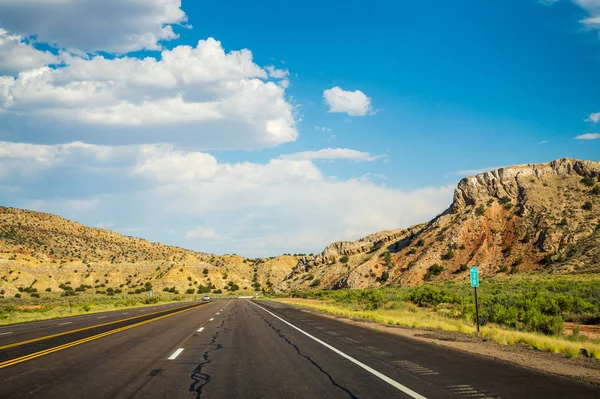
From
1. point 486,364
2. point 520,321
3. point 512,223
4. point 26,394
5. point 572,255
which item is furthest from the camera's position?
point 512,223

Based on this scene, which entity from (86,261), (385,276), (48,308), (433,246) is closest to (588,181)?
(433,246)

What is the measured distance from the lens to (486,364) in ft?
34.0

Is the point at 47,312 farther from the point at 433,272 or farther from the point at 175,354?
the point at 433,272

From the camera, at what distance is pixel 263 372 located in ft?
30.8

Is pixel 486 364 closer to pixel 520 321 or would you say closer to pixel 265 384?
pixel 265 384

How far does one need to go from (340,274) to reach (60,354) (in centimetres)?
9108

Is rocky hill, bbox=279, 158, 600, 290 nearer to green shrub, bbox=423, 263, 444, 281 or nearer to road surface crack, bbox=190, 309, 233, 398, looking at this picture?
green shrub, bbox=423, 263, 444, 281

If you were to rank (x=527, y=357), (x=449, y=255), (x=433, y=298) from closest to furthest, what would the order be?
(x=527, y=357), (x=433, y=298), (x=449, y=255)

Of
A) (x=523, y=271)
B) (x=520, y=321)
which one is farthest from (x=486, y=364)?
(x=523, y=271)

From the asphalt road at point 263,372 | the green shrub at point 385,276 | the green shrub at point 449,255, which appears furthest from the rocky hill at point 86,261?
the asphalt road at point 263,372

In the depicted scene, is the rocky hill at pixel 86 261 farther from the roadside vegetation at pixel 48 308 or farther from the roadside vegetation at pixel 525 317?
the roadside vegetation at pixel 525 317

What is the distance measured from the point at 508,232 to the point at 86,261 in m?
91.0

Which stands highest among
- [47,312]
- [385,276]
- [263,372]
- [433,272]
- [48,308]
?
[433,272]

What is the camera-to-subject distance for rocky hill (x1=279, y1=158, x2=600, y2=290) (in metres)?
63.0
